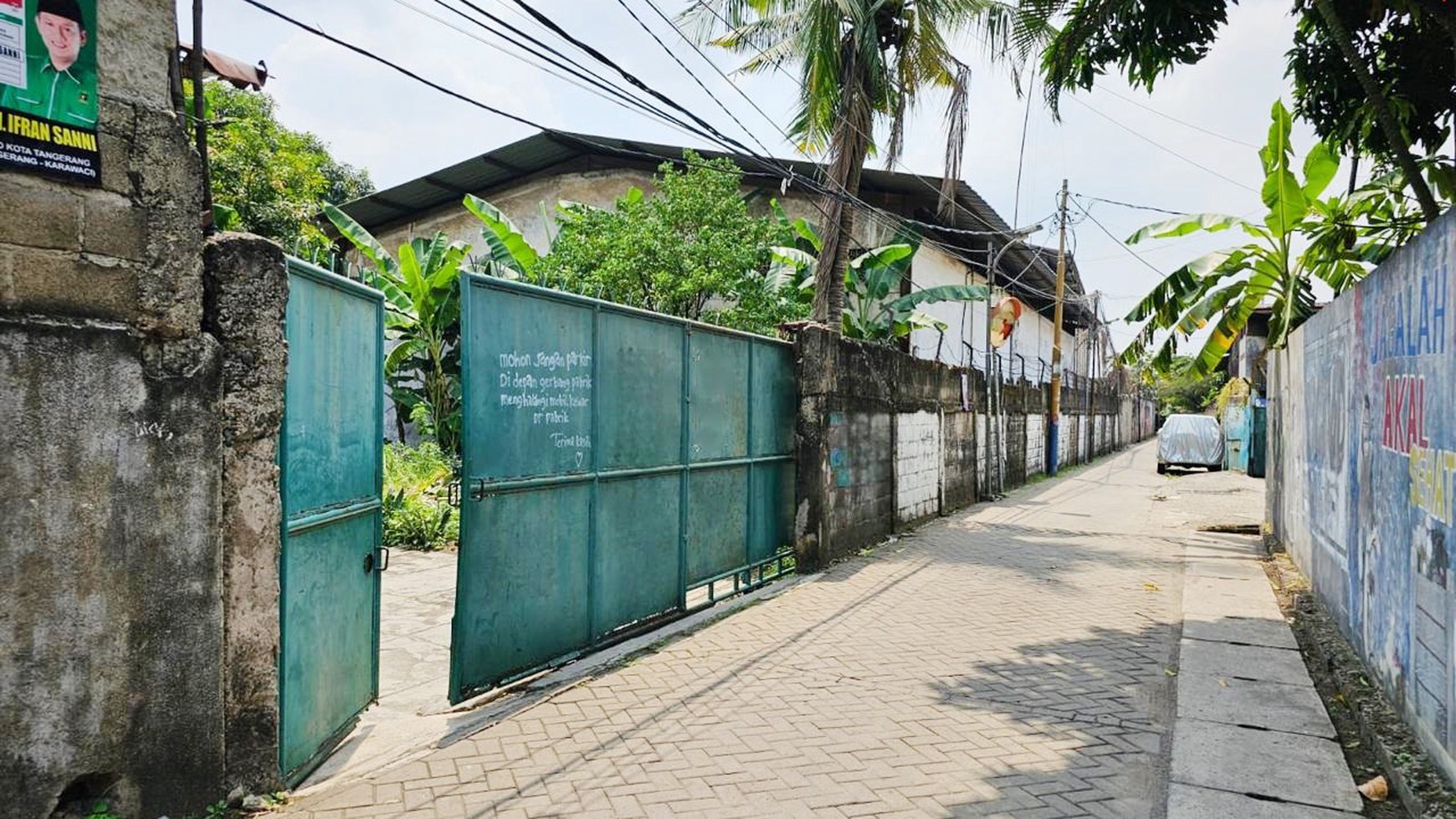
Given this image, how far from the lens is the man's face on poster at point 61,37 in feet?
10.3

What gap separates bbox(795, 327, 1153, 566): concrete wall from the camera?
9.27 metres

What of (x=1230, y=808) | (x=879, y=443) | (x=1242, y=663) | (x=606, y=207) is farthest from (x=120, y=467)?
(x=606, y=207)

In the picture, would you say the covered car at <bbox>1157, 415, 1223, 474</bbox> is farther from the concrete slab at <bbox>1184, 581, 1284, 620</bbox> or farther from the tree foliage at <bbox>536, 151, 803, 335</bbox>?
the concrete slab at <bbox>1184, 581, 1284, 620</bbox>

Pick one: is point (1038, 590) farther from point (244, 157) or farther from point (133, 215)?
point (244, 157)

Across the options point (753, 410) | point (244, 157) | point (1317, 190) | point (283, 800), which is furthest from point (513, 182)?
point (283, 800)

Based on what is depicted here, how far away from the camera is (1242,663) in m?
6.13

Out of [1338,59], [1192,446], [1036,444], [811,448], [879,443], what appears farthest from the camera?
[1192,446]

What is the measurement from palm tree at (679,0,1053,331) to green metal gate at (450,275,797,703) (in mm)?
4834

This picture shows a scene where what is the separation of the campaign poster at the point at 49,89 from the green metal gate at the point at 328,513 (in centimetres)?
86

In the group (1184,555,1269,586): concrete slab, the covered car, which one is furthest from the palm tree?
the covered car

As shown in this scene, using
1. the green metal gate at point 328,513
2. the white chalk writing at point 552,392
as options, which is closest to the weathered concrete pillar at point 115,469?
the green metal gate at point 328,513

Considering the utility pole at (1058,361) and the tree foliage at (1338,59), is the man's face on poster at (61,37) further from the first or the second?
the utility pole at (1058,361)

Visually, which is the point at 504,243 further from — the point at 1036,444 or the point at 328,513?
the point at 1036,444

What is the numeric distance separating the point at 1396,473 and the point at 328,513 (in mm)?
5418
